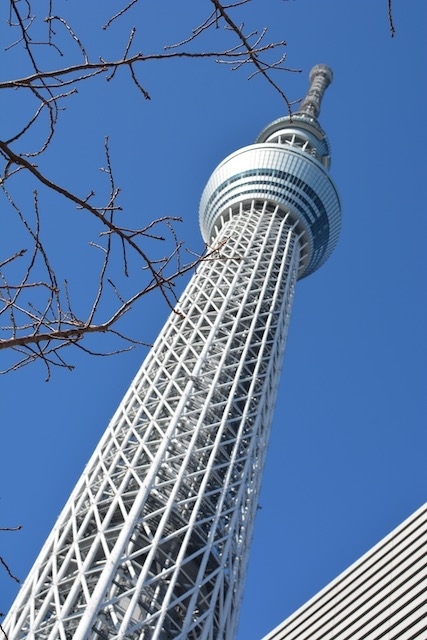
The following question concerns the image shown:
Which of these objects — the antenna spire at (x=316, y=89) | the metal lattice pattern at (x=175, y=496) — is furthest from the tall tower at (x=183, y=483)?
the antenna spire at (x=316, y=89)

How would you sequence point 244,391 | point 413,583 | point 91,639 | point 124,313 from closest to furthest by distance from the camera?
point 124,313 < point 91,639 < point 413,583 < point 244,391

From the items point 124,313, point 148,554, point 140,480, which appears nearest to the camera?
point 124,313

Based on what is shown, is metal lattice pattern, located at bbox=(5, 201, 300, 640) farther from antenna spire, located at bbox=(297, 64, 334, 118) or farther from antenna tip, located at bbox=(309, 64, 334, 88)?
antenna tip, located at bbox=(309, 64, 334, 88)

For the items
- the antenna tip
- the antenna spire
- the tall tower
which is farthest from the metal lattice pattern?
the antenna tip

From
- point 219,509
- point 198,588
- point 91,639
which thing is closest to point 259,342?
point 219,509

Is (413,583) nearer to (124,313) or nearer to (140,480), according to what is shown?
(140,480)

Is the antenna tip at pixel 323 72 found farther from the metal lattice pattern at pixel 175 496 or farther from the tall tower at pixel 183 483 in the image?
the metal lattice pattern at pixel 175 496
